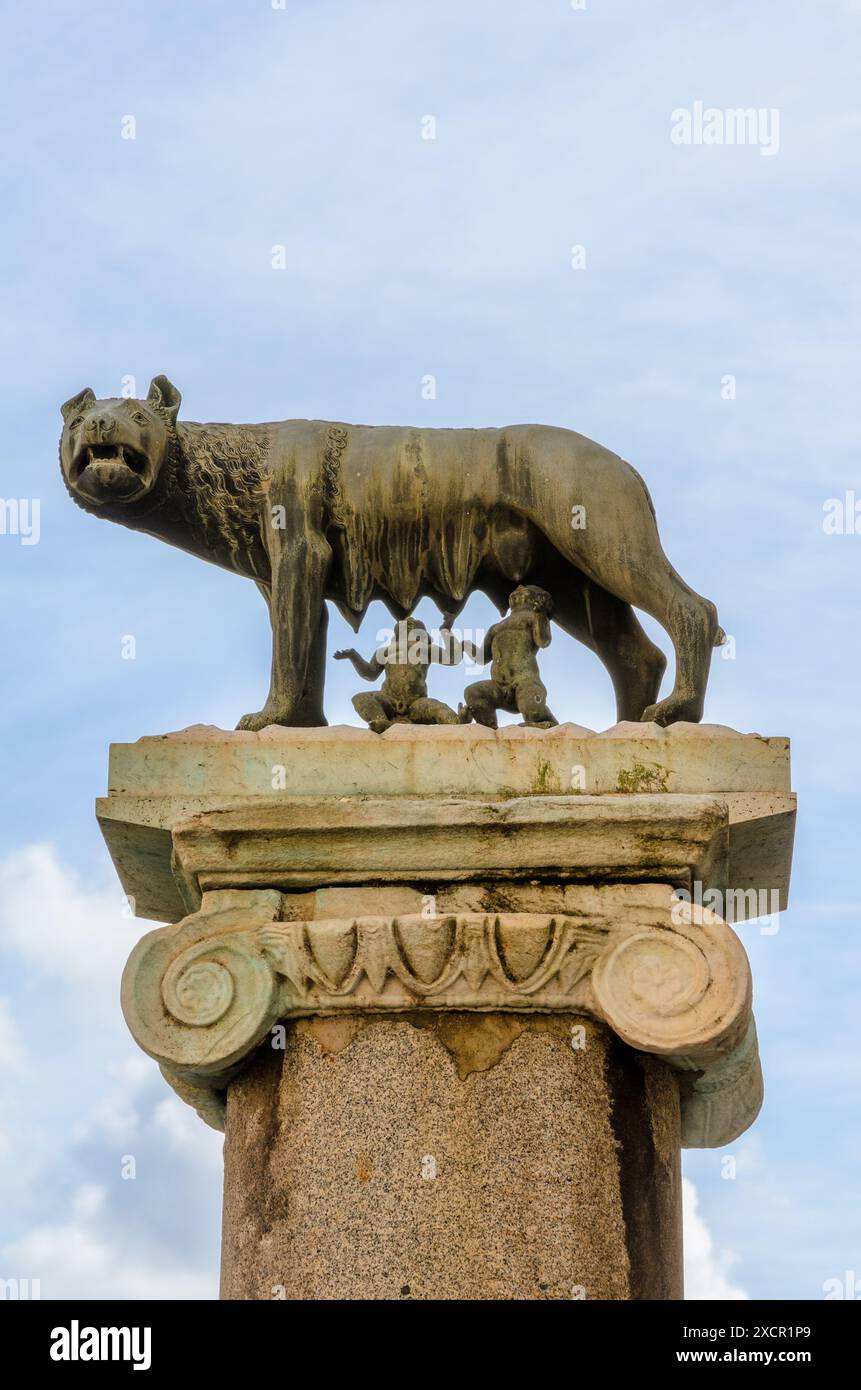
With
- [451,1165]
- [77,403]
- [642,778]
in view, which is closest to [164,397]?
[77,403]

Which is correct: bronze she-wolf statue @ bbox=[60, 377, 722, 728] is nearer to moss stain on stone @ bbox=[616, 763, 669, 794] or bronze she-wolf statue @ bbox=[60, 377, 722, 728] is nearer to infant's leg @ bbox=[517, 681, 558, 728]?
infant's leg @ bbox=[517, 681, 558, 728]

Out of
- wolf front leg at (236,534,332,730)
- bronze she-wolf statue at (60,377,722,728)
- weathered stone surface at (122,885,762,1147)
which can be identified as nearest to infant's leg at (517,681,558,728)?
bronze she-wolf statue at (60,377,722,728)

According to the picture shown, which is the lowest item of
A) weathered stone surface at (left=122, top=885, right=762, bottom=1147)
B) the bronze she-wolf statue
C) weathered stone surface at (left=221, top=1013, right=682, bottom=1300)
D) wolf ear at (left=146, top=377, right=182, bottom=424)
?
weathered stone surface at (left=221, top=1013, right=682, bottom=1300)

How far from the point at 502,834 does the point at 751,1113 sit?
1717 millimetres

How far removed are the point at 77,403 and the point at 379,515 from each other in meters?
1.42

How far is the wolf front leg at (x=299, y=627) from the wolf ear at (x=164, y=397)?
78cm

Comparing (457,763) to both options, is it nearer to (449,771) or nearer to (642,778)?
(449,771)

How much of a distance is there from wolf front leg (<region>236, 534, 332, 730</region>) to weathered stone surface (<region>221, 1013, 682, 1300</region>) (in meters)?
1.69

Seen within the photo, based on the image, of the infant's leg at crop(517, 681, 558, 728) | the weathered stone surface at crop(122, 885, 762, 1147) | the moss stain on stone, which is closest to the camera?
the weathered stone surface at crop(122, 885, 762, 1147)

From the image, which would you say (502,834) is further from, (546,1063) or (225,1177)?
(225,1177)

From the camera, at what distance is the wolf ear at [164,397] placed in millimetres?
10781

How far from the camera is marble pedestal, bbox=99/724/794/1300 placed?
8695 mm

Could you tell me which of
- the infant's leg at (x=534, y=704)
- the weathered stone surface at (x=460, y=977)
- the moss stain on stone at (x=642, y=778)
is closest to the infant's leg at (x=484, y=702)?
the infant's leg at (x=534, y=704)

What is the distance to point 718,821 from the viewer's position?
9297mm
